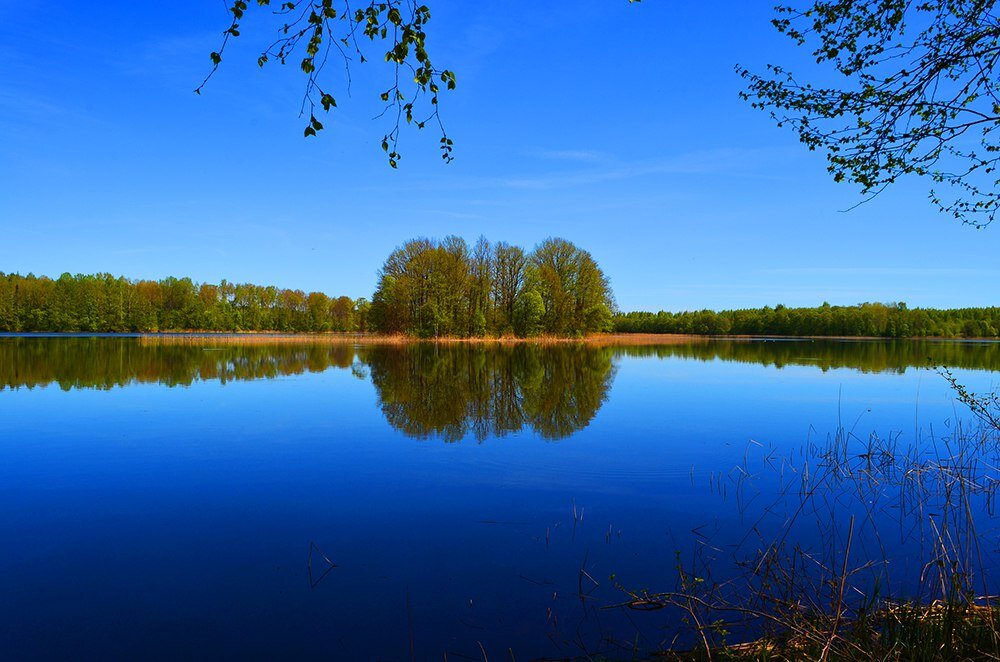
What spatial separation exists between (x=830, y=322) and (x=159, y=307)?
129644mm

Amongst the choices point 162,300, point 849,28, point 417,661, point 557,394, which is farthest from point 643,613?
point 162,300

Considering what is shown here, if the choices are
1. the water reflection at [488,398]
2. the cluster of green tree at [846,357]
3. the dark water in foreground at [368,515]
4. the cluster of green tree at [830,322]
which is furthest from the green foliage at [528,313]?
the cluster of green tree at [830,322]

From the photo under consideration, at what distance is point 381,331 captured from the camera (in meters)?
62.8

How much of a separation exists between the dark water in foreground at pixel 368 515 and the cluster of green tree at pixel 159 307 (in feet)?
247

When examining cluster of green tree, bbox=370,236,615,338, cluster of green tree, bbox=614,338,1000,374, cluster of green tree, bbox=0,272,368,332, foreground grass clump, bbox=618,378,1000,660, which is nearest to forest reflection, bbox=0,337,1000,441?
cluster of green tree, bbox=614,338,1000,374

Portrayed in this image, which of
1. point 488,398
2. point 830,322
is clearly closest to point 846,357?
point 488,398

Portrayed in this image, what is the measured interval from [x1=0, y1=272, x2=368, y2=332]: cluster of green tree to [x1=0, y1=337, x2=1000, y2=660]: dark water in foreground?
75352 millimetres

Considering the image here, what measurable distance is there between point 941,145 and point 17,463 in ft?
42.1

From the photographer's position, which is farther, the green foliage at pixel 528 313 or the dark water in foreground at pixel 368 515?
the green foliage at pixel 528 313

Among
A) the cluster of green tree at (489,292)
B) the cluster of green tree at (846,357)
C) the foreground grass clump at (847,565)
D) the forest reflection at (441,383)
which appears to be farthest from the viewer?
the cluster of green tree at (489,292)

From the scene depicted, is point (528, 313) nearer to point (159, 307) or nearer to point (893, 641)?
point (893, 641)

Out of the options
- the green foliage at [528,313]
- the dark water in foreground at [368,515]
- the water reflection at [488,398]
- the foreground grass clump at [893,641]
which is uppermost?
the green foliage at [528,313]

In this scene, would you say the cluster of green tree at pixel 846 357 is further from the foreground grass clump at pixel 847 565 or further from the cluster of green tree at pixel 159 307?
the cluster of green tree at pixel 159 307

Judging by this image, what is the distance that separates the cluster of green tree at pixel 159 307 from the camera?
8850 cm
